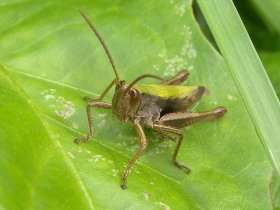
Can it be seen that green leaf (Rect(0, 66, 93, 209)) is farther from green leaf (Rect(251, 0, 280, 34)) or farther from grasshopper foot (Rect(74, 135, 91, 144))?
green leaf (Rect(251, 0, 280, 34))

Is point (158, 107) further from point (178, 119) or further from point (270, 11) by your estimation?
point (270, 11)

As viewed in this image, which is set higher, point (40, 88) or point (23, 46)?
point (23, 46)

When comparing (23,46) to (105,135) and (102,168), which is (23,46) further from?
(102,168)

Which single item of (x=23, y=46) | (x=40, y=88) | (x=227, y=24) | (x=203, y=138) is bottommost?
(x=203, y=138)

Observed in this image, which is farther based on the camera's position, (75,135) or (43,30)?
(43,30)

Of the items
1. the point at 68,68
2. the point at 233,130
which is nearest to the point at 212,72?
the point at 233,130

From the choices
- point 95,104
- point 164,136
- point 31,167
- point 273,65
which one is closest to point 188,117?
point 164,136
